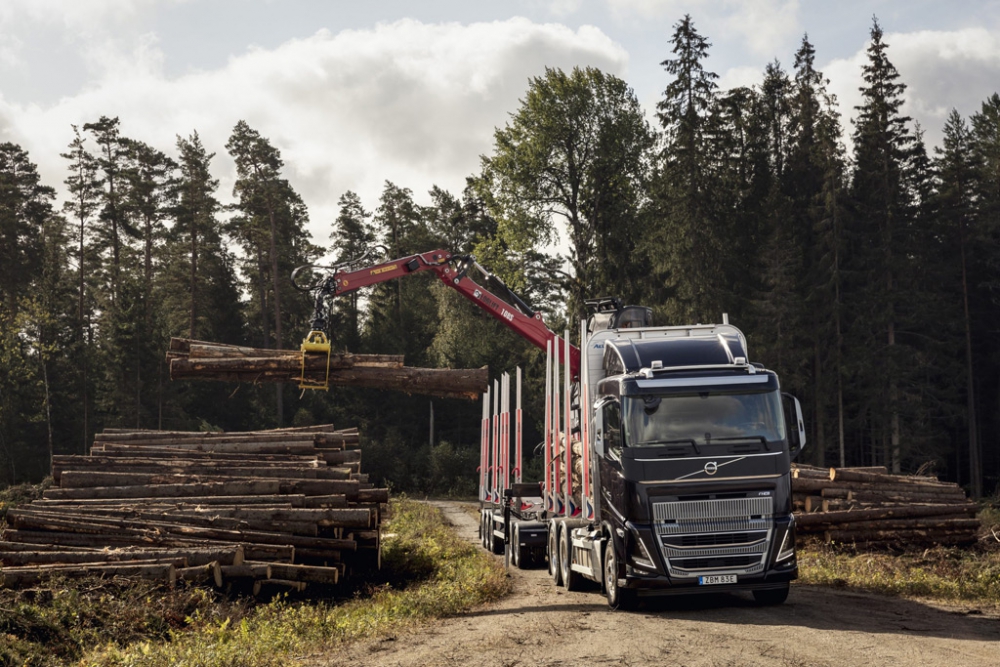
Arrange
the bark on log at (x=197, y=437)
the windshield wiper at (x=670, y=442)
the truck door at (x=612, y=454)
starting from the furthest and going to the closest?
the bark on log at (x=197, y=437)
the truck door at (x=612, y=454)
the windshield wiper at (x=670, y=442)

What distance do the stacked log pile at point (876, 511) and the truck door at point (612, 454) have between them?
8944 millimetres

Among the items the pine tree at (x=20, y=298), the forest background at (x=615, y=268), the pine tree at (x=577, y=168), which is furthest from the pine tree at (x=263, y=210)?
the pine tree at (x=577, y=168)

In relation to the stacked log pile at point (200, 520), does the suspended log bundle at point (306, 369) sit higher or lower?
higher

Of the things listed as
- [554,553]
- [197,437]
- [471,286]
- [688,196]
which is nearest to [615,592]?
[554,553]

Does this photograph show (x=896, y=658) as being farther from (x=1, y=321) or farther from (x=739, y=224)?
(x=1, y=321)

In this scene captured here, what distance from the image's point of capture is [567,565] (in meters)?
15.8

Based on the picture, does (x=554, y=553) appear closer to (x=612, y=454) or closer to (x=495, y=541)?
(x=612, y=454)

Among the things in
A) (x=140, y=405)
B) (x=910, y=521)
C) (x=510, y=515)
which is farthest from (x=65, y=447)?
(x=910, y=521)

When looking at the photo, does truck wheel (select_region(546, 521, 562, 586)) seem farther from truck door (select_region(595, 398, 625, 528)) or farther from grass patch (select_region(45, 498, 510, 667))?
truck door (select_region(595, 398, 625, 528))

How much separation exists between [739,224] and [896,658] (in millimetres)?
40113

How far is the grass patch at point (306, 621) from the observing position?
10.9 m

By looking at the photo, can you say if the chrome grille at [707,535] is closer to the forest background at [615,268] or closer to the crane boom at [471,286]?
the crane boom at [471,286]

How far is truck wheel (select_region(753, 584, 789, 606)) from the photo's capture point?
535 inches

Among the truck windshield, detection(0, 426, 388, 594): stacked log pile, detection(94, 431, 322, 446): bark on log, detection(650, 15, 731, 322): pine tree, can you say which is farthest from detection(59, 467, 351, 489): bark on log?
detection(650, 15, 731, 322): pine tree
